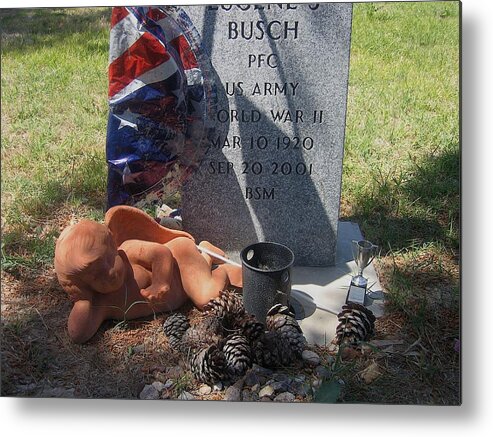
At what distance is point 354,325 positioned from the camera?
2439 millimetres

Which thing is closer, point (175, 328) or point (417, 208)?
point (175, 328)

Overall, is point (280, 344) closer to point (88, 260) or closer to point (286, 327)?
point (286, 327)

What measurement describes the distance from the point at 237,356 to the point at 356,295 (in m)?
0.67

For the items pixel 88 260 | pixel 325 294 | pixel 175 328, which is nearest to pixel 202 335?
pixel 175 328

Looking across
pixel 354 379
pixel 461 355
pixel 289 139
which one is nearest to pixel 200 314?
pixel 354 379

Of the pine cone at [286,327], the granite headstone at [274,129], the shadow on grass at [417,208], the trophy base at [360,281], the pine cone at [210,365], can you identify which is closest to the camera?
the pine cone at [210,365]

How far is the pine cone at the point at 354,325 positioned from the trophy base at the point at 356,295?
0.43 feet

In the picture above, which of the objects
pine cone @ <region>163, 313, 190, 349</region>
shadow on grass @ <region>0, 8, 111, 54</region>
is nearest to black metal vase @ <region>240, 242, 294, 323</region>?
pine cone @ <region>163, 313, 190, 349</region>

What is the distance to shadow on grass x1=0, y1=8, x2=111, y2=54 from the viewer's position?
2425 millimetres

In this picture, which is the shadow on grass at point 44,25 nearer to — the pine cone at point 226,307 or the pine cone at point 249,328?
the pine cone at point 226,307

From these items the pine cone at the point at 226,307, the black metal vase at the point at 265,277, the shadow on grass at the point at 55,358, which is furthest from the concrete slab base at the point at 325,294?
the shadow on grass at the point at 55,358

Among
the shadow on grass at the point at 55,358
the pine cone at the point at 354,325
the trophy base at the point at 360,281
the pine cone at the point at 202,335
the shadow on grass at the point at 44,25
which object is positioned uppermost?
the shadow on grass at the point at 44,25

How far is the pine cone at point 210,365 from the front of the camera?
2223mm

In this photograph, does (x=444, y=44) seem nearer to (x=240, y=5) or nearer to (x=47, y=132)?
(x=240, y=5)
